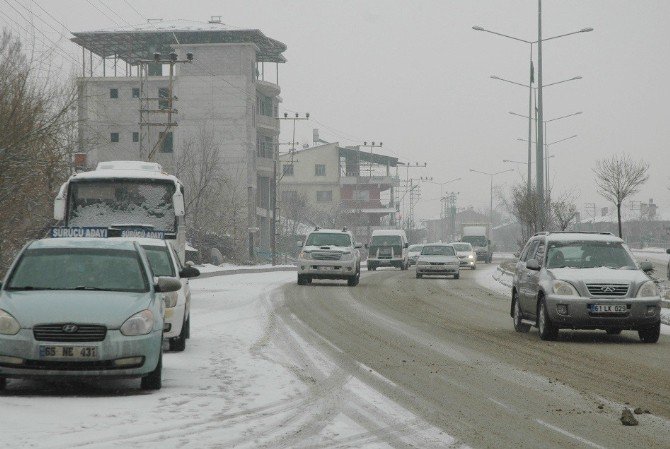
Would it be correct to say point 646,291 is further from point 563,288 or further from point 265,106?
point 265,106

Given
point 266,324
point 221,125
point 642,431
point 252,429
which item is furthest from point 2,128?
point 221,125

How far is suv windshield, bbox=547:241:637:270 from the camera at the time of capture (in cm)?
2005

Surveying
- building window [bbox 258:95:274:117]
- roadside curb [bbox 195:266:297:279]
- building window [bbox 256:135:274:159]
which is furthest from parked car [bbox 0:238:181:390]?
building window [bbox 258:95:274:117]

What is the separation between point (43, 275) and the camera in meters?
12.6

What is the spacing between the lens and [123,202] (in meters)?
25.6

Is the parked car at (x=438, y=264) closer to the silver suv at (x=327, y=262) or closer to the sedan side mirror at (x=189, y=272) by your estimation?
the silver suv at (x=327, y=262)

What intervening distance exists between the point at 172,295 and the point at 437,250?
36614 millimetres

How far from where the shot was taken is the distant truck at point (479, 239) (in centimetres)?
9019

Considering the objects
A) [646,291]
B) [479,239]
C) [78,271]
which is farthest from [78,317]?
[479,239]

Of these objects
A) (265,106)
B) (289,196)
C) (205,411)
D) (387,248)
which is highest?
(265,106)

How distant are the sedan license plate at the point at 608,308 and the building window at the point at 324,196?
421 feet

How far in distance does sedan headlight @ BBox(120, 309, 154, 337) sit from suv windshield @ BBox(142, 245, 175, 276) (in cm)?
539

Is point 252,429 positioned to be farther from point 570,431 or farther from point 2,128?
point 2,128

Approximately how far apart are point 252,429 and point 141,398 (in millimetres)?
2366
